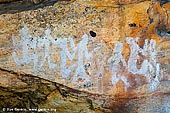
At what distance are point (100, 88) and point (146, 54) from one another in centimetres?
61

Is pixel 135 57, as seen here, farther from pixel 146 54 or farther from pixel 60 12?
pixel 60 12

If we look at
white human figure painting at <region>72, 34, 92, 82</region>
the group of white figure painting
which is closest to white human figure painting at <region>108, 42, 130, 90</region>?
the group of white figure painting

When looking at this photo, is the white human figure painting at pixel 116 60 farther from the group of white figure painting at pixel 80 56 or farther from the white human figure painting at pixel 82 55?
the white human figure painting at pixel 82 55

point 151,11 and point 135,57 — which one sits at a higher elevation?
point 151,11

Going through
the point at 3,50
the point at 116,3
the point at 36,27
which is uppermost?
the point at 116,3

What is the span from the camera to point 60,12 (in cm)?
320

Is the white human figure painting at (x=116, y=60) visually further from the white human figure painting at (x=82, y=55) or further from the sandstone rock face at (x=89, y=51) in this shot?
the white human figure painting at (x=82, y=55)

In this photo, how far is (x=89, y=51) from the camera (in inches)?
127

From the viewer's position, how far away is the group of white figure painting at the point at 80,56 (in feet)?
10.4

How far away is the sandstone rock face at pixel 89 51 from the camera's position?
318cm

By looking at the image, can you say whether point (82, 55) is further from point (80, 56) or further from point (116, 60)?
point (116, 60)

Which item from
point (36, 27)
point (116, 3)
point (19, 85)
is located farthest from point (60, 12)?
point (19, 85)

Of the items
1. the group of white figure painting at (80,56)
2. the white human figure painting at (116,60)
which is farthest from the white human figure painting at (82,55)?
the white human figure painting at (116,60)

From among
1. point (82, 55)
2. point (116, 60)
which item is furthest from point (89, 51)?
point (116, 60)
